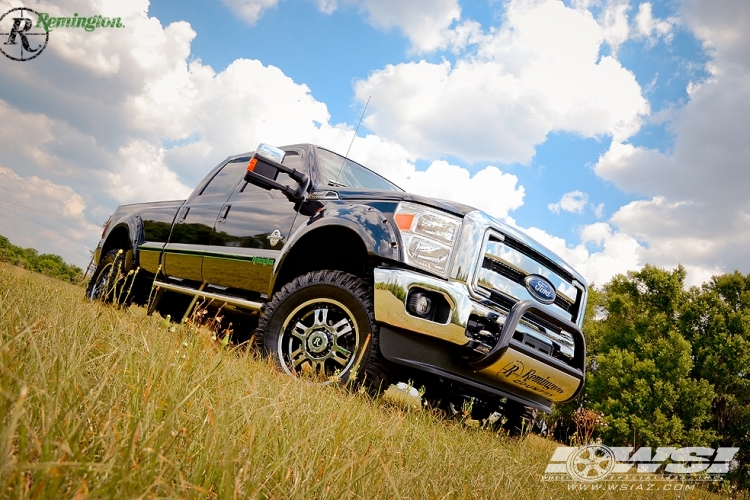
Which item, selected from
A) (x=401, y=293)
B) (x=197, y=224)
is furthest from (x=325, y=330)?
(x=197, y=224)

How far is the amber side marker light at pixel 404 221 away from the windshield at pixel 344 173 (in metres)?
1.13

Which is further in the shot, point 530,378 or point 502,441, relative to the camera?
point 502,441

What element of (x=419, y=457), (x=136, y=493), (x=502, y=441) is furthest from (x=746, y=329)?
(x=136, y=493)

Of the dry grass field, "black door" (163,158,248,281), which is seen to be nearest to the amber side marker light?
the dry grass field

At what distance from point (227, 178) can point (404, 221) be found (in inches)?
109

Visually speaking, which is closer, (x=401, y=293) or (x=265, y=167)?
(x=401, y=293)

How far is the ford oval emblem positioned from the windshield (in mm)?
1788

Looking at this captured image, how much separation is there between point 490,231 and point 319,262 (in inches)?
55.4

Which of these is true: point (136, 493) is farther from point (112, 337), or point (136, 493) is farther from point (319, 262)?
point (319, 262)

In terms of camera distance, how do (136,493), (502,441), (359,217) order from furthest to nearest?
(502,441)
(359,217)
(136,493)

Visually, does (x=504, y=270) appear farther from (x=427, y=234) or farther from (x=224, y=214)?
(x=224, y=214)

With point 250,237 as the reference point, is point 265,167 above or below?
above

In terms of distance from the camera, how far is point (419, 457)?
2209 mm

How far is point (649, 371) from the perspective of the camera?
20625 millimetres
